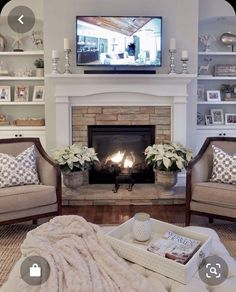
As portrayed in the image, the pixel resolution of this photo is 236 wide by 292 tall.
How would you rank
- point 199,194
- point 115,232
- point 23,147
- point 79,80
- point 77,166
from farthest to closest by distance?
point 79,80 → point 77,166 → point 23,147 → point 199,194 → point 115,232

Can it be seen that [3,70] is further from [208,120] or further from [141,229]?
[141,229]

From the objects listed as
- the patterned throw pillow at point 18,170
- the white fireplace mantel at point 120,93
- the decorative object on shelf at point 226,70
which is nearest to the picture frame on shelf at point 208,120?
the decorative object on shelf at point 226,70

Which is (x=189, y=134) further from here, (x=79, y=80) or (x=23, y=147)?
(x=23, y=147)

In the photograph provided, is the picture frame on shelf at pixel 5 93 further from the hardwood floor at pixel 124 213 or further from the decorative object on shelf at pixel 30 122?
the hardwood floor at pixel 124 213

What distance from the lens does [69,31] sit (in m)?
4.66

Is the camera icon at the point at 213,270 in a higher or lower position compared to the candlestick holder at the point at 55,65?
lower

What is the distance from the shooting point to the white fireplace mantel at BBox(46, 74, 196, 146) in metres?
4.58

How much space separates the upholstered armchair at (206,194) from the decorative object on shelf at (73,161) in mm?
1321

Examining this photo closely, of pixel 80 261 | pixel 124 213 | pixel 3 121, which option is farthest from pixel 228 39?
pixel 80 261

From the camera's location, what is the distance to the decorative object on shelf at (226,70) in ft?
17.2

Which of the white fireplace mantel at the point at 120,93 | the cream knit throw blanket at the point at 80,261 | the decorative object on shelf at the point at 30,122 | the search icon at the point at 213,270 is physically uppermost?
the white fireplace mantel at the point at 120,93

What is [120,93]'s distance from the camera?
4.70 metres

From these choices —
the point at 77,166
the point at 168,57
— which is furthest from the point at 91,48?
the point at 77,166

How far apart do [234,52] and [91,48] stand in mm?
2049
